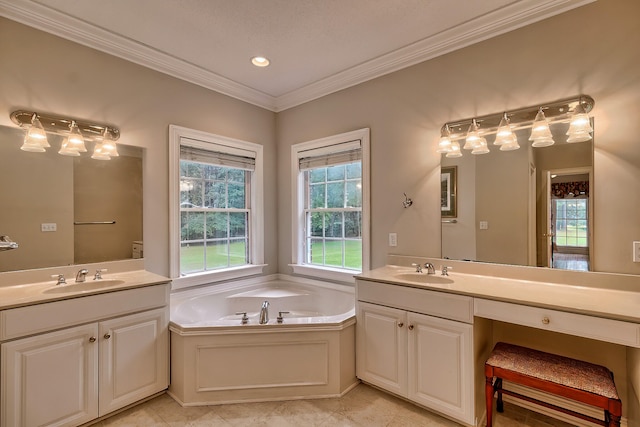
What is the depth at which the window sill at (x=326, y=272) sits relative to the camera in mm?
3047

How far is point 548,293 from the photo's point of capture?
5.69 feet

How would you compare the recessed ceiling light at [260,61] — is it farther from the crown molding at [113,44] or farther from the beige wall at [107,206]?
the beige wall at [107,206]

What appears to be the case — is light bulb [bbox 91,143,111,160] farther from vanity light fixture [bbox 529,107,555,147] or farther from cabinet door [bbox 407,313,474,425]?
vanity light fixture [bbox 529,107,555,147]

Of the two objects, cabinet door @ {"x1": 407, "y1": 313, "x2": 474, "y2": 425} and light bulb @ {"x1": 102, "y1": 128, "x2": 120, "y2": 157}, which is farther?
light bulb @ {"x1": 102, "y1": 128, "x2": 120, "y2": 157}

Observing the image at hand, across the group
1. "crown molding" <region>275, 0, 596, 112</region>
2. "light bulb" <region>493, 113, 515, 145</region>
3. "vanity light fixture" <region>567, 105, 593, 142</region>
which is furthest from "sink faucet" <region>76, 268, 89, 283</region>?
"vanity light fixture" <region>567, 105, 593, 142</region>

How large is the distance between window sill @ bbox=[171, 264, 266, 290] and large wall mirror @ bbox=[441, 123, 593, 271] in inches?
78.0

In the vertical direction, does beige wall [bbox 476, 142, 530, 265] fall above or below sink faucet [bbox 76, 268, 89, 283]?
above

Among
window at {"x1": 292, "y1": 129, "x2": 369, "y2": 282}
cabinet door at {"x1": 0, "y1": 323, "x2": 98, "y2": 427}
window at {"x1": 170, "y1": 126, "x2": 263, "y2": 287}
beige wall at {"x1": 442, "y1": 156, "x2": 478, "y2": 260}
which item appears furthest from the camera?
window at {"x1": 292, "y1": 129, "x2": 369, "y2": 282}

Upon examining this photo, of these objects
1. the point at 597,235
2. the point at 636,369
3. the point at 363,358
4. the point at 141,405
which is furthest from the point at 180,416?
the point at 597,235

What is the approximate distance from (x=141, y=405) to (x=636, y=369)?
2922mm

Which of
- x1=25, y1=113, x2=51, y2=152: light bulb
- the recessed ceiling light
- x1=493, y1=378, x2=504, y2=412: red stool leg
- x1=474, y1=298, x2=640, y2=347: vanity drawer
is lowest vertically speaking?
x1=493, y1=378, x2=504, y2=412: red stool leg

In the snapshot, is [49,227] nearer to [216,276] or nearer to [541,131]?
[216,276]

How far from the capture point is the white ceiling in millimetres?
1980

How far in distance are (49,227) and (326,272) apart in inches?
89.7
